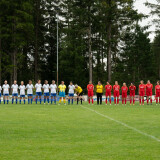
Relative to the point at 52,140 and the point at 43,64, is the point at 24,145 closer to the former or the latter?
the point at 52,140

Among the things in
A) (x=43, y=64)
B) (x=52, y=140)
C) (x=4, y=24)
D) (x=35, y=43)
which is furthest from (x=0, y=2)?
(x=52, y=140)

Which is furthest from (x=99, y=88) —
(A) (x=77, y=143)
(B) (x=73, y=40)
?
(B) (x=73, y=40)

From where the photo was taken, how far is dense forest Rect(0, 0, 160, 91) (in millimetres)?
54062

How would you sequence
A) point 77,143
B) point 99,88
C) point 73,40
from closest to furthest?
1. point 77,143
2. point 99,88
3. point 73,40

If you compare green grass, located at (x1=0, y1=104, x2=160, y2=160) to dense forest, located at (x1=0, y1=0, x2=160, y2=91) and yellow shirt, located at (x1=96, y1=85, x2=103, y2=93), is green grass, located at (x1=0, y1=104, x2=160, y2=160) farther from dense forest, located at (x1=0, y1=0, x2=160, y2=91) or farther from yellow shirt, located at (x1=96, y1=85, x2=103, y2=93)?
dense forest, located at (x1=0, y1=0, x2=160, y2=91)

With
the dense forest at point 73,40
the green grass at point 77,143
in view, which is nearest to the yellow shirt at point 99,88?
the green grass at point 77,143

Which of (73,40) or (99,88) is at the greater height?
(73,40)

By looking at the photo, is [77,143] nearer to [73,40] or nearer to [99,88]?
[99,88]

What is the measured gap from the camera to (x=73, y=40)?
197 ft

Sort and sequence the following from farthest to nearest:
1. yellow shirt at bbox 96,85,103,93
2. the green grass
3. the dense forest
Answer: the dense forest
yellow shirt at bbox 96,85,103,93
the green grass

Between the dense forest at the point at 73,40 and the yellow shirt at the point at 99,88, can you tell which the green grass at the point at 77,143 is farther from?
the dense forest at the point at 73,40

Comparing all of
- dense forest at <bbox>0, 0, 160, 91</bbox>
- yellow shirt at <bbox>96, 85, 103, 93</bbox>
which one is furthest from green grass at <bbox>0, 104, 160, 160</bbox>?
dense forest at <bbox>0, 0, 160, 91</bbox>

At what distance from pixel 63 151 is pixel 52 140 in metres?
1.70

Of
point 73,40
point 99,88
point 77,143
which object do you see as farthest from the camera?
point 73,40
